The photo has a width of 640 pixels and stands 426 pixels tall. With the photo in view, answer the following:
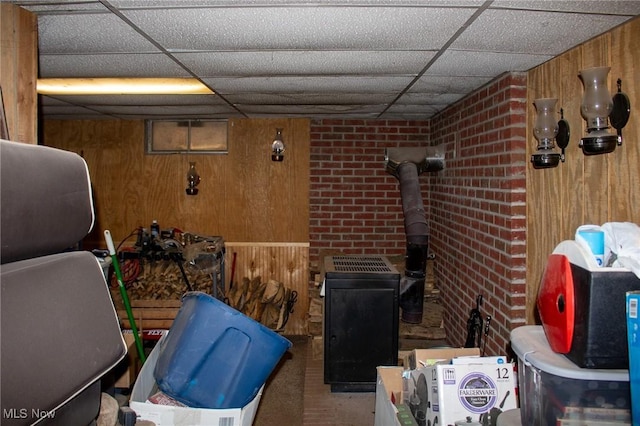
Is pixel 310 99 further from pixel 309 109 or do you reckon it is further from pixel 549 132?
pixel 549 132

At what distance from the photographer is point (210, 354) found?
2.26 metres

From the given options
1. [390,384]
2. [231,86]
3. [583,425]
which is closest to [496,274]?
[390,384]

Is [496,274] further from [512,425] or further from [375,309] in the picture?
[512,425]

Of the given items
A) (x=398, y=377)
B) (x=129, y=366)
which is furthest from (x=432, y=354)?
(x=129, y=366)

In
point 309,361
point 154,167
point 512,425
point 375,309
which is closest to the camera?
point 512,425

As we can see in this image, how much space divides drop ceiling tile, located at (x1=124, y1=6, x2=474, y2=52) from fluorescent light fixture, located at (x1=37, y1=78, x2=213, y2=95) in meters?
0.88

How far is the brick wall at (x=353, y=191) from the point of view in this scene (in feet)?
15.0

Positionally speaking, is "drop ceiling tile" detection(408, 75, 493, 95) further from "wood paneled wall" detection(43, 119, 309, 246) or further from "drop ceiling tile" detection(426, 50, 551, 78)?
"wood paneled wall" detection(43, 119, 309, 246)

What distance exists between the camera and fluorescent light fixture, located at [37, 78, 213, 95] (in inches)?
115

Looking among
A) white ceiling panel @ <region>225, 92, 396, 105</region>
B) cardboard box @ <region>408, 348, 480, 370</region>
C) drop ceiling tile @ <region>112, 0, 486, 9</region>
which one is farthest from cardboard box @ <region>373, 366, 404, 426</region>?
white ceiling panel @ <region>225, 92, 396, 105</region>

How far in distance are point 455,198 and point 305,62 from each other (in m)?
1.82

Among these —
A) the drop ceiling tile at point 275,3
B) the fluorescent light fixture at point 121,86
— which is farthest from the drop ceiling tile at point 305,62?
the drop ceiling tile at point 275,3

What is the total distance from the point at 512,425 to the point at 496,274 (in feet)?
4.26

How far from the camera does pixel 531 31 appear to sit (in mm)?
1833
